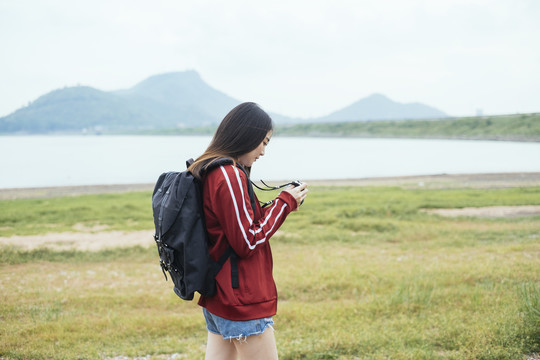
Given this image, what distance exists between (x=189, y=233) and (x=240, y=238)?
0.25 metres

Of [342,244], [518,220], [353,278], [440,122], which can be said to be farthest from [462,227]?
[440,122]

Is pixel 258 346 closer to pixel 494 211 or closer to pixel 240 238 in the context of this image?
pixel 240 238

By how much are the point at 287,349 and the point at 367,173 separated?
39.9m

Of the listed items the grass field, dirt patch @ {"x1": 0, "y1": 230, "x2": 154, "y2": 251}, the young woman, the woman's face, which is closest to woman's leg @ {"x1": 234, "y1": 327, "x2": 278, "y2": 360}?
the young woman

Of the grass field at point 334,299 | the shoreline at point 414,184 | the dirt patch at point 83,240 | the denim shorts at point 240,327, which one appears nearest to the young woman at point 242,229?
the denim shorts at point 240,327

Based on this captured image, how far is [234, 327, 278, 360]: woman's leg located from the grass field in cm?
198

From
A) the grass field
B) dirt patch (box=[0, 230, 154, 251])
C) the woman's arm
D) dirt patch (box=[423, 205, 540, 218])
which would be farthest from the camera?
dirt patch (box=[423, 205, 540, 218])

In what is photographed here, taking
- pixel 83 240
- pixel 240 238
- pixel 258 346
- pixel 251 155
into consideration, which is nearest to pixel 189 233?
pixel 240 238

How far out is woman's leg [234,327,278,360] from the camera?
90.0 inches

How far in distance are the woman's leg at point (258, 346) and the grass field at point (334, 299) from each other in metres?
1.98

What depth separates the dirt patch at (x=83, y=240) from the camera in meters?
11.4

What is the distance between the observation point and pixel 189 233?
7.14 feet

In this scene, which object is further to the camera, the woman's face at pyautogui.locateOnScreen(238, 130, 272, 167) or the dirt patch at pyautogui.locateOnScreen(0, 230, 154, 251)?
the dirt patch at pyautogui.locateOnScreen(0, 230, 154, 251)

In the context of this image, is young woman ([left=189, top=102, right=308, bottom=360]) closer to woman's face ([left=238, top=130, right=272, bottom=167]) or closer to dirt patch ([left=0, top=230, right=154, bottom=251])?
woman's face ([left=238, top=130, right=272, bottom=167])
